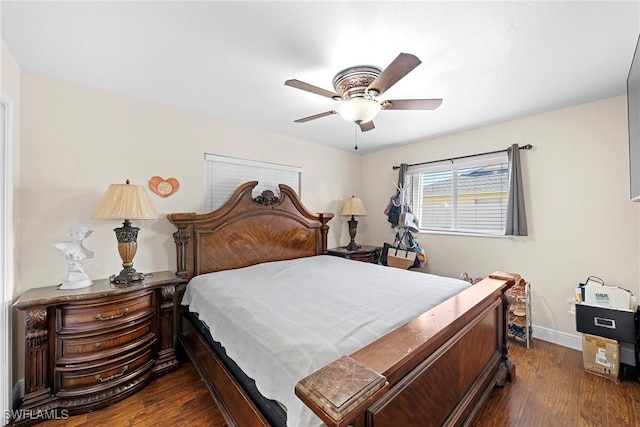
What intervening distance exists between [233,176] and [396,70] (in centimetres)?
226

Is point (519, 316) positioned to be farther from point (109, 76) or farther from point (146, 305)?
point (109, 76)

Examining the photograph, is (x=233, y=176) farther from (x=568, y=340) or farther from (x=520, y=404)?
(x=568, y=340)

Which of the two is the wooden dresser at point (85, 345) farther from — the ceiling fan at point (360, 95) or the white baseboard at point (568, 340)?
the white baseboard at point (568, 340)

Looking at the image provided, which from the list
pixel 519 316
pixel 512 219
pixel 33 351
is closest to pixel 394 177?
pixel 512 219

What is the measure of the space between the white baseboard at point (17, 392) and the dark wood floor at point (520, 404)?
0.30 meters

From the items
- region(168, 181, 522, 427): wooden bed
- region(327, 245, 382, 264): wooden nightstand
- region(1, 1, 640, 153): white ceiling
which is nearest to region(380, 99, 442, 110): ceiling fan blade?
region(1, 1, 640, 153): white ceiling

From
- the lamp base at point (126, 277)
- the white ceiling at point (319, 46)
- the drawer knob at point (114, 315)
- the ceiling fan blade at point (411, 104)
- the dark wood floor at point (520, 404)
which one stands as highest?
the white ceiling at point (319, 46)

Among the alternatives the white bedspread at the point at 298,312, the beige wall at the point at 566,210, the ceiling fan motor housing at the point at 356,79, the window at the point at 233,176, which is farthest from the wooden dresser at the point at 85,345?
the beige wall at the point at 566,210

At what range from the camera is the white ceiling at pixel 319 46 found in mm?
1381

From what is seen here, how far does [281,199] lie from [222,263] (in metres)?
1.07

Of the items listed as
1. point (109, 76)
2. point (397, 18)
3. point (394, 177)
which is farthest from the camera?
point (394, 177)

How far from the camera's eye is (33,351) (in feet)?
5.55

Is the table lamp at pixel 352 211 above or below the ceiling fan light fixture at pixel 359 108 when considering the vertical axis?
below

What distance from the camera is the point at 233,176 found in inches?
122
